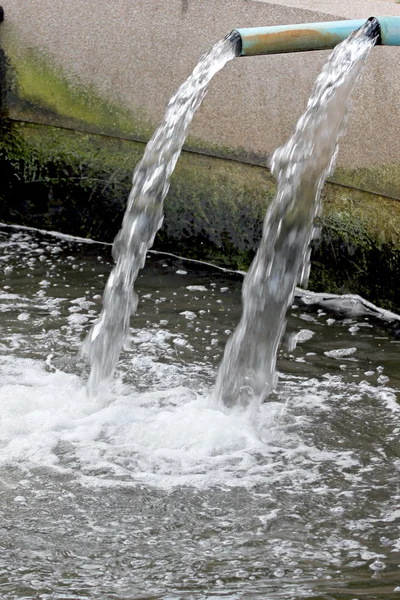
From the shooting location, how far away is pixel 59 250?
21.1ft

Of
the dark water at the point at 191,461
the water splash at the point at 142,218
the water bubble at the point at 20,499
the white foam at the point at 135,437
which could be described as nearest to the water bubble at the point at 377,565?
the dark water at the point at 191,461

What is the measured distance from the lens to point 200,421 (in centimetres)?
404

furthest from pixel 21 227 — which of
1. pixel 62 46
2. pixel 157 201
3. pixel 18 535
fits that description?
pixel 18 535

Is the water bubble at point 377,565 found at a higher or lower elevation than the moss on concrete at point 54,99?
lower

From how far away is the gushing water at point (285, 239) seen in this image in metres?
4.38

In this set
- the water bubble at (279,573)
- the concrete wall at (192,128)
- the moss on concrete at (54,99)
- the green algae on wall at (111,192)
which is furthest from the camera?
the moss on concrete at (54,99)

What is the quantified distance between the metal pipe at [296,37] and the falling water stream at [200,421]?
9cm

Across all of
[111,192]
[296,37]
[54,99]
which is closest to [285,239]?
[296,37]

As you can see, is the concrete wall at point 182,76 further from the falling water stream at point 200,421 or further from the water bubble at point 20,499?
the water bubble at point 20,499

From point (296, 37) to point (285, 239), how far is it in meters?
1.14

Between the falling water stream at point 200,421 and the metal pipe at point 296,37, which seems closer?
the falling water stream at point 200,421

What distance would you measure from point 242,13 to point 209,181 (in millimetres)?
1059

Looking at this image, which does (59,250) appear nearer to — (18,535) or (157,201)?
(157,201)

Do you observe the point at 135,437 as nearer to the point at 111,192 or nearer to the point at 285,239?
the point at 285,239
